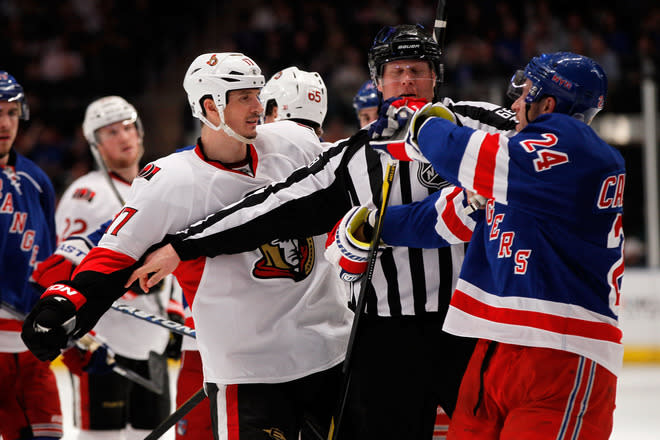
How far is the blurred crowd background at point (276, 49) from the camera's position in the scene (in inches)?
309

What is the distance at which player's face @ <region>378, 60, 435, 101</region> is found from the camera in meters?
2.58

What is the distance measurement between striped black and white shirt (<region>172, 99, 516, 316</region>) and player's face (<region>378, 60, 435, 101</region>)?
9cm

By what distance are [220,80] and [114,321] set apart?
1.74 meters

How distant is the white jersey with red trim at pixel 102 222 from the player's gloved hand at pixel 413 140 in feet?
6.49

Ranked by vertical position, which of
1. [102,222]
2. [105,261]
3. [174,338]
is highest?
[105,261]

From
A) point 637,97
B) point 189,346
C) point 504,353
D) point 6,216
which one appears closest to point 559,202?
point 504,353

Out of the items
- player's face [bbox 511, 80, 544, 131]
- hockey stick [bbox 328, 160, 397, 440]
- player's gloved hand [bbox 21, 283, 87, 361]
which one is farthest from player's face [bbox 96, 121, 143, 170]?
player's face [bbox 511, 80, 544, 131]

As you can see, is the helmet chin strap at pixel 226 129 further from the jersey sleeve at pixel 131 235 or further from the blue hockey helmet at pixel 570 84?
the blue hockey helmet at pixel 570 84

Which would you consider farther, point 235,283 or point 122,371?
point 122,371

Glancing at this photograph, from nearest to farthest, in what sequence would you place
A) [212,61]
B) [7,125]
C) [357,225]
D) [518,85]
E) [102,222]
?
[518,85], [357,225], [212,61], [7,125], [102,222]

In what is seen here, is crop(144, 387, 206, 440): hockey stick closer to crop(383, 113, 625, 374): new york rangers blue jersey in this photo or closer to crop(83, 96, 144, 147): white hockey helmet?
crop(383, 113, 625, 374): new york rangers blue jersey

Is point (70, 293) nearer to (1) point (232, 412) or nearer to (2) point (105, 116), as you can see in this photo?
(1) point (232, 412)

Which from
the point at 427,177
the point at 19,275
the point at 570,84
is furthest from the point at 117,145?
the point at 570,84

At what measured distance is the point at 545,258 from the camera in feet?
6.71
